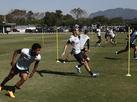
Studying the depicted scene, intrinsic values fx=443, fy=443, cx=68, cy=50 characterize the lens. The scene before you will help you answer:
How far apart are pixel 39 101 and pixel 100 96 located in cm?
187

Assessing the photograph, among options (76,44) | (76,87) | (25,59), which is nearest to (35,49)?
(25,59)

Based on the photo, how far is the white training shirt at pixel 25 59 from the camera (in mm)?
12695

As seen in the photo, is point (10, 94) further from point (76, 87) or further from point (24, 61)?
point (76, 87)

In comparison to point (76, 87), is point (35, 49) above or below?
above

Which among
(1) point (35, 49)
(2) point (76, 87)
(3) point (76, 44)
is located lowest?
(2) point (76, 87)

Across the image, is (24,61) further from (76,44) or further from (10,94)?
(76,44)

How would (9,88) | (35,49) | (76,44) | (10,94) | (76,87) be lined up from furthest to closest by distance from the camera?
(76,44) < (76,87) < (9,88) < (10,94) < (35,49)

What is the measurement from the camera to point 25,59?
12.8 meters

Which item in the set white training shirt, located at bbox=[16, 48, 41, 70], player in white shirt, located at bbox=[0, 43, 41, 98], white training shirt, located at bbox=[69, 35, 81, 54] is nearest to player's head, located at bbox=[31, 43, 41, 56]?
player in white shirt, located at bbox=[0, 43, 41, 98]

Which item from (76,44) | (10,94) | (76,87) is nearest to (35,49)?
(10,94)

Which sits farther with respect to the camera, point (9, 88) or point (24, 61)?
point (9, 88)

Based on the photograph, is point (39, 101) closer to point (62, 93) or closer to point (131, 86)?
point (62, 93)

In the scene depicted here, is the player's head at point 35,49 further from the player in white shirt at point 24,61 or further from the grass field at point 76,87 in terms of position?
the grass field at point 76,87

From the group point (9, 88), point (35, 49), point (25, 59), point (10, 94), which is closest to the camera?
point (35, 49)
